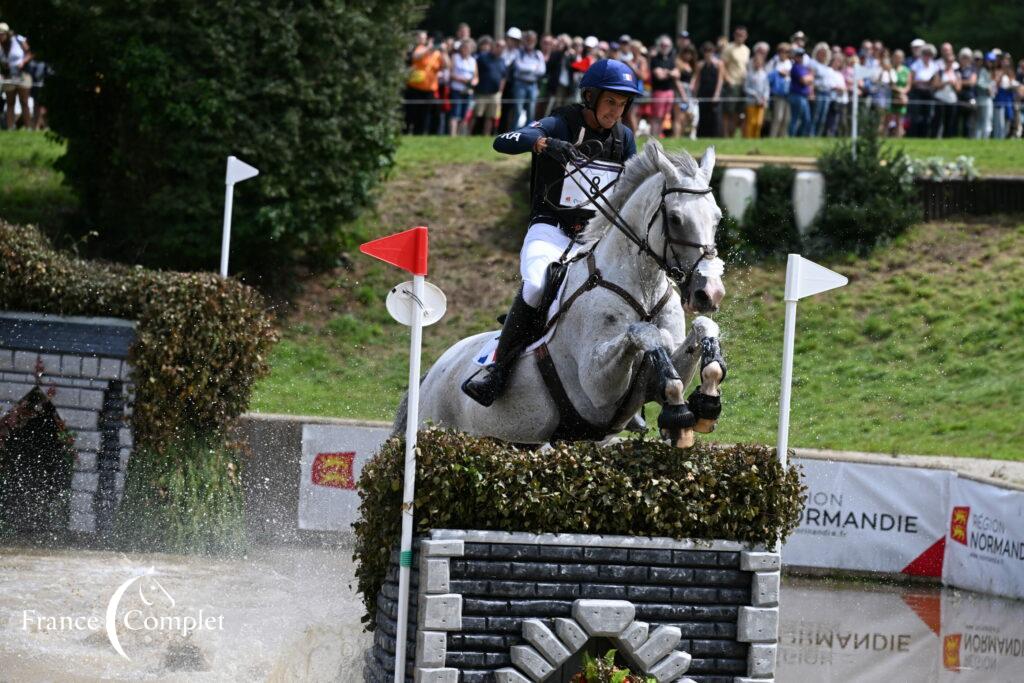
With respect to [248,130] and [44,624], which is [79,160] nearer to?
[248,130]

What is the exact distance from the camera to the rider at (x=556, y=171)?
27.7ft

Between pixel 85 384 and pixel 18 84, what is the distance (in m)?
10.9

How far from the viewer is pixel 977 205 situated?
63.9 feet

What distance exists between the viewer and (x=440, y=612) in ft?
22.7

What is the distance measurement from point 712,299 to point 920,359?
10.3 metres

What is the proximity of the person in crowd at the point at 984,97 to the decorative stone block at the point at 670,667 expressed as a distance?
17317 millimetres

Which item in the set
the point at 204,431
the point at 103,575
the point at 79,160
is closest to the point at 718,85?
the point at 79,160

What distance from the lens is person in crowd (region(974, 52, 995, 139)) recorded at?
22.7 m

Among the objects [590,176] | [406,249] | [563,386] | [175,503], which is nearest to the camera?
[406,249]

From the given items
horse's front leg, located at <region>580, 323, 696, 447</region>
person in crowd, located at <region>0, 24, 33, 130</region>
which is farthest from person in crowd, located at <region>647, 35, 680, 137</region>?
horse's front leg, located at <region>580, 323, 696, 447</region>

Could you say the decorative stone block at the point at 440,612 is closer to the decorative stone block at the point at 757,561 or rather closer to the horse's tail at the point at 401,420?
the decorative stone block at the point at 757,561

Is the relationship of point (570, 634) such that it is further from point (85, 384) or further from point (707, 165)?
point (85, 384)

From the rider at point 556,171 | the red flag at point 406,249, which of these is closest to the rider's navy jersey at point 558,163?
the rider at point 556,171

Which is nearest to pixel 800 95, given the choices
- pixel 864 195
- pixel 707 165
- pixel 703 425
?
pixel 864 195
